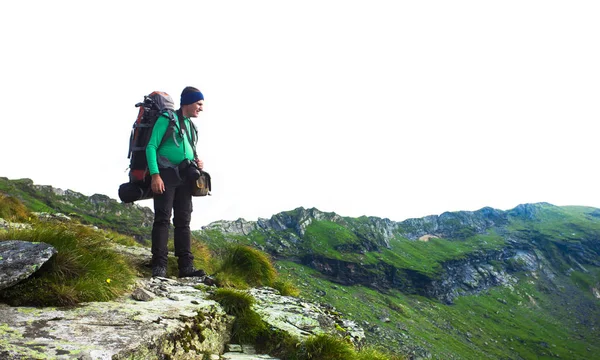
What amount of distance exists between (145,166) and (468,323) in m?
188

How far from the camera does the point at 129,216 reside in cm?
14462

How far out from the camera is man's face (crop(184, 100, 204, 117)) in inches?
317

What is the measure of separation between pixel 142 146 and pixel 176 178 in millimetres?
1048

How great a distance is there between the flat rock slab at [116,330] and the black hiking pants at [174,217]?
2166 millimetres

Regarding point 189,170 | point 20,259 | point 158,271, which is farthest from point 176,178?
point 20,259

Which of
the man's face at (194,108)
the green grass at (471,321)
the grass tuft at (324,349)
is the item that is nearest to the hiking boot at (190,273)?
the grass tuft at (324,349)

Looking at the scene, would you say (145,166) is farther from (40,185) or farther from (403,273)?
(403,273)

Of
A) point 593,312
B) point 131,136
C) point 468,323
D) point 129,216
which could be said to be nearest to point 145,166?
point 131,136

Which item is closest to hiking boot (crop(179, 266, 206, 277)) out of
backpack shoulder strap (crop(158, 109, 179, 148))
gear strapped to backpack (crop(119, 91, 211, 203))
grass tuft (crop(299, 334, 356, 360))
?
gear strapped to backpack (crop(119, 91, 211, 203))

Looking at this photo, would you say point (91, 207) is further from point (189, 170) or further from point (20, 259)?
point (20, 259)

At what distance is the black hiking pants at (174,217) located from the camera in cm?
752

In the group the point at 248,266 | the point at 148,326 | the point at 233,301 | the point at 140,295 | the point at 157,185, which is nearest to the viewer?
the point at 148,326

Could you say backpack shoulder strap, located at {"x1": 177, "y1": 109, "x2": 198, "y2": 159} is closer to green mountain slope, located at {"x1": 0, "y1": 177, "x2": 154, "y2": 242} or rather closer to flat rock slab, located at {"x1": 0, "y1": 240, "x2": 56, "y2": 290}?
flat rock slab, located at {"x1": 0, "y1": 240, "x2": 56, "y2": 290}

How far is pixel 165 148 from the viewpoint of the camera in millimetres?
7629
